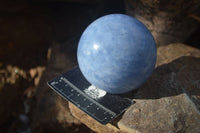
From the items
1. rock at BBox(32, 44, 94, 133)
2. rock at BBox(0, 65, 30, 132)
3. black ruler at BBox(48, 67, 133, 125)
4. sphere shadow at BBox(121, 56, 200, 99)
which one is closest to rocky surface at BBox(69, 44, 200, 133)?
sphere shadow at BBox(121, 56, 200, 99)

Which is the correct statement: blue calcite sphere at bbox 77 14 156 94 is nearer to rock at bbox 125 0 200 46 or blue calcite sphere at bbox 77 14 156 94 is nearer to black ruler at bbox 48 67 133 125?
black ruler at bbox 48 67 133 125

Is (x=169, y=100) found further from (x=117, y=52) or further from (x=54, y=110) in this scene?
(x=54, y=110)

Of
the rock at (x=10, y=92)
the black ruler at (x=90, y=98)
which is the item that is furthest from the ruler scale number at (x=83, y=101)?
the rock at (x=10, y=92)

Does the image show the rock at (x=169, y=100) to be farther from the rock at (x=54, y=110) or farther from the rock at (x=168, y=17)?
the rock at (x=54, y=110)

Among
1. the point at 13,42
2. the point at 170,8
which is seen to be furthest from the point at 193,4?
the point at 13,42

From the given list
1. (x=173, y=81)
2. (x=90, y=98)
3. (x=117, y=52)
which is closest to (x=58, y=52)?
(x=90, y=98)

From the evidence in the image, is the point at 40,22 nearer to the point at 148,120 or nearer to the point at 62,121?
the point at 62,121
